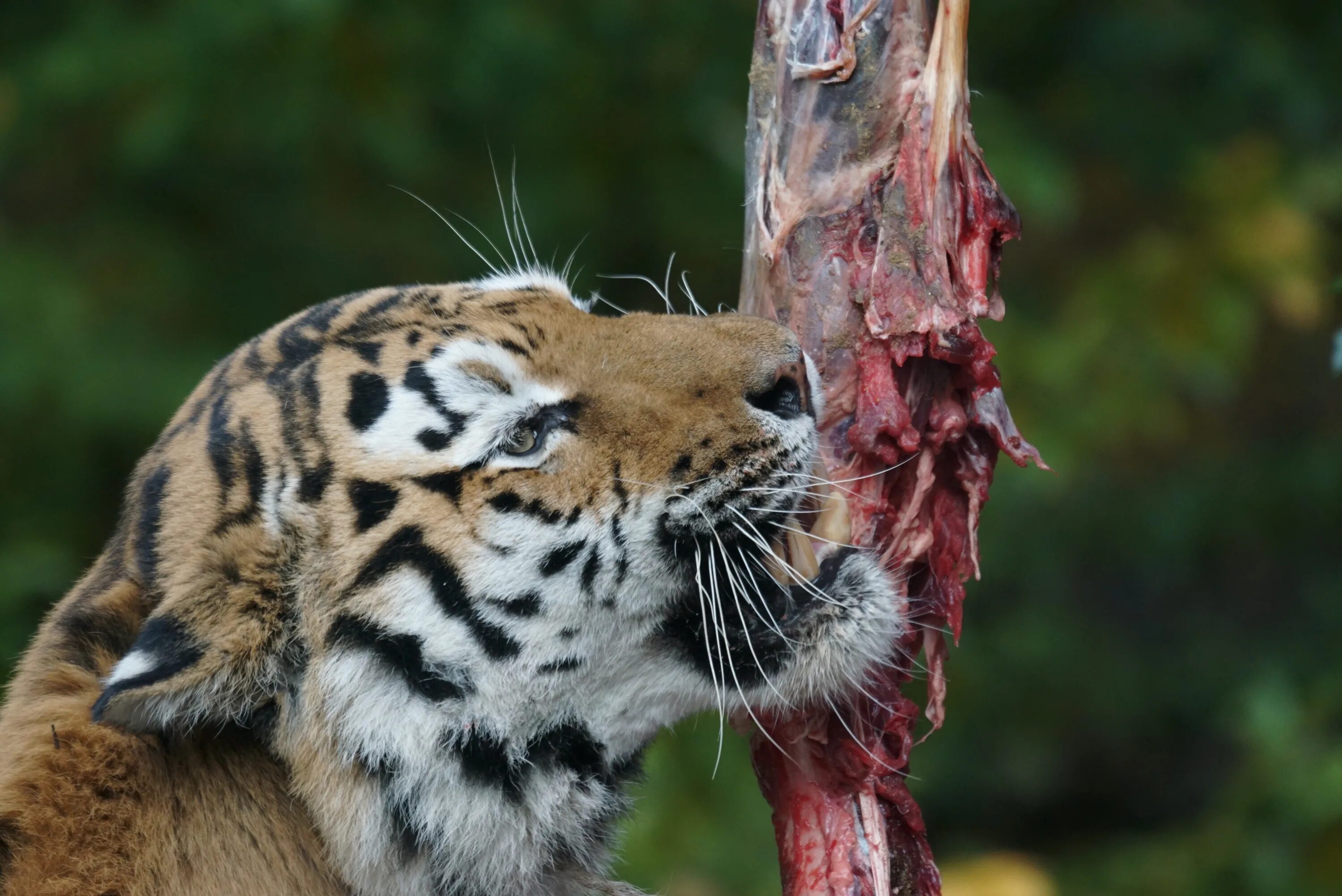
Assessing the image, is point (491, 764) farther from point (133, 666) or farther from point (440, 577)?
point (133, 666)

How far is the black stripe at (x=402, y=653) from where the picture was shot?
200 cm

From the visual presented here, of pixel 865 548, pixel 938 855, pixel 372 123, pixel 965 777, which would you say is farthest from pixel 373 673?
pixel 938 855

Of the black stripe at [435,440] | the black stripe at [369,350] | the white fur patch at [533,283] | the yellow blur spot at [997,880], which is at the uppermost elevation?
the white fur patch at [533,283]

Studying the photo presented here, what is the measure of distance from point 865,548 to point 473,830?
0.76 metres

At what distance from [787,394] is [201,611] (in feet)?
3.15

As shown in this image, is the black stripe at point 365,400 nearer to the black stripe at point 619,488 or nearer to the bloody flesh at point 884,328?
the black stripe at point 619,488

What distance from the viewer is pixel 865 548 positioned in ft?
6.54

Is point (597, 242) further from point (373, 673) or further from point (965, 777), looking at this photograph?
point (373, 673)

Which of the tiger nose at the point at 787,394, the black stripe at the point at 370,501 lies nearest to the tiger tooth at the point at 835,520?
the tiger nose at the point at 787,394

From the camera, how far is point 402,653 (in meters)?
2.01

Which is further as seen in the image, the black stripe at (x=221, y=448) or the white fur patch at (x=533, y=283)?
the white fur patch at (x=533, y=283)

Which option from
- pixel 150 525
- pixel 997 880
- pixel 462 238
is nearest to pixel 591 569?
pixel 150 525

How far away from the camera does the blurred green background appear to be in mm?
4645

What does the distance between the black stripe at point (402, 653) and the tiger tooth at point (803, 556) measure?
0.57 meters
